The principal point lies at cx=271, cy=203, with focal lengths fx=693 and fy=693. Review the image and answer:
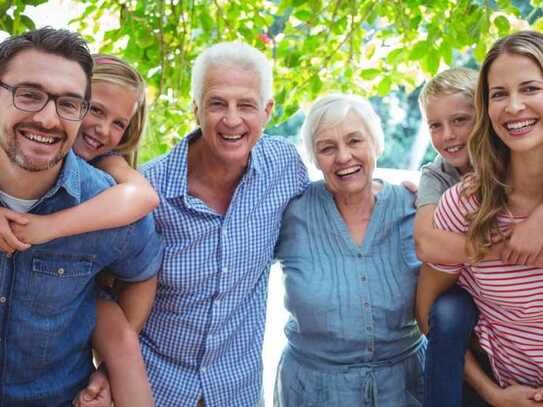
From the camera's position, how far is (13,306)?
1.74 meters

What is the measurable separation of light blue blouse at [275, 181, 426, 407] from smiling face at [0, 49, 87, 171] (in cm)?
90

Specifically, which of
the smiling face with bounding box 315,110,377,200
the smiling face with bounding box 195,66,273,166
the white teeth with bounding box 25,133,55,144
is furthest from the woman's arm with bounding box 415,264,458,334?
the white teeth with bounding box 25,133,55,144

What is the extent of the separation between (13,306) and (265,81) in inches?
42.0

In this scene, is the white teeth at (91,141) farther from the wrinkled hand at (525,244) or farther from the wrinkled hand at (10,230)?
the wrinkled hand at (525,244)

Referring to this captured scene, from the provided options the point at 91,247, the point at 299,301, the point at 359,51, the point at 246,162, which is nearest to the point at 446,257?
the point at 299,301

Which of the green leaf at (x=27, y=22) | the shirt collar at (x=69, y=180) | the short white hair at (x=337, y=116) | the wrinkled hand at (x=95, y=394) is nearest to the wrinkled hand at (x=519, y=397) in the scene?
the short white hair at (x=337, y=116)

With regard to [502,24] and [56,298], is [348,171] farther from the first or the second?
[56,298]

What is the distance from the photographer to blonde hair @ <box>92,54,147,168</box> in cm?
212

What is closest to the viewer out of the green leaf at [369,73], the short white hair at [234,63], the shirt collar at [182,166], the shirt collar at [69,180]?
the shirt collar at [69,180]

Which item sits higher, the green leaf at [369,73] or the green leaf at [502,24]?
the green leaf at [502,24]

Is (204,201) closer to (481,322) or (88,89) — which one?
(88,89)

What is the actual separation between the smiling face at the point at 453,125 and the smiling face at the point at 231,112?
58cm

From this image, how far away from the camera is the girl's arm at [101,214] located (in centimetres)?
161

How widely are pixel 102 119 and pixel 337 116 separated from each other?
2.46 ft
